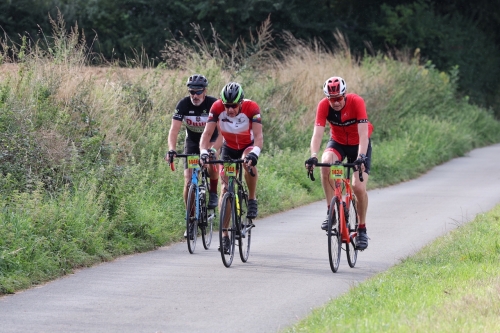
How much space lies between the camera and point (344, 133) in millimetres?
10992

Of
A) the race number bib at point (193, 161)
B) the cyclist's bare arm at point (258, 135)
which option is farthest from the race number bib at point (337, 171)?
the race number bib at point (193, 161)

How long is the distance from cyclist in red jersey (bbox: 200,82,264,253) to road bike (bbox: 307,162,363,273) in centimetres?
100

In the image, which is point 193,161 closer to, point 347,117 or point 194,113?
point 194,113

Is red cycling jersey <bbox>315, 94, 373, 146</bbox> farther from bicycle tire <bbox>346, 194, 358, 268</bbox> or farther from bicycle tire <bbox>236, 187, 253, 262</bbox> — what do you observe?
bicycle tire <bbox>236, 187, 253, 262</bbox>

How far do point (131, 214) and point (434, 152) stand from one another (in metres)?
14.9

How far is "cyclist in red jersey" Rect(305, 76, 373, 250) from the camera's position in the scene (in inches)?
412

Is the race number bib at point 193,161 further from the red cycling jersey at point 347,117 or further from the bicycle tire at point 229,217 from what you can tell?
the red cycling jersey at point 347,117

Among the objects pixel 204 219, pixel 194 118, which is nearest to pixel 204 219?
pixel 204 219

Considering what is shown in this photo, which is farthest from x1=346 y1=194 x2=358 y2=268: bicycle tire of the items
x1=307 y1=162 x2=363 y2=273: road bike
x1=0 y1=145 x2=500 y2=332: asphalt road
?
x1=0 y1=145 x2=500 y2=332: asphalt road

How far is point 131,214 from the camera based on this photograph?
12.2 m

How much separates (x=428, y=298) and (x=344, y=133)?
3.46 m

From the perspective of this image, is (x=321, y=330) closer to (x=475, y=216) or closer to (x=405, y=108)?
(x=475, y=216)

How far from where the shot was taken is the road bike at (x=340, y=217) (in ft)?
33.4

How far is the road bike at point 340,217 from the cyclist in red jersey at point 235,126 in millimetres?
1000
